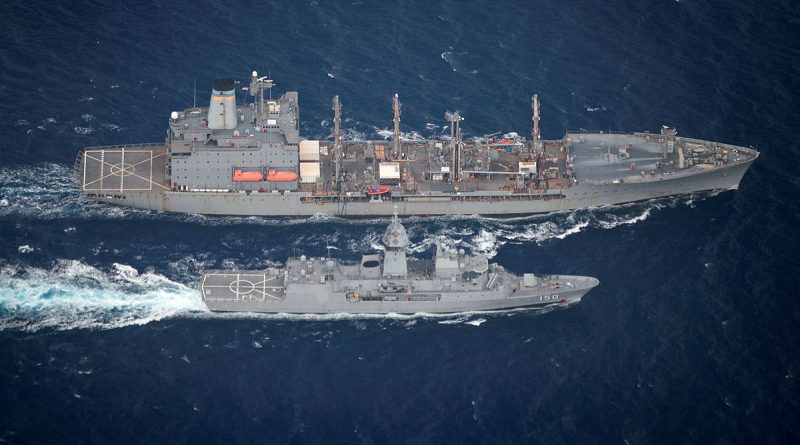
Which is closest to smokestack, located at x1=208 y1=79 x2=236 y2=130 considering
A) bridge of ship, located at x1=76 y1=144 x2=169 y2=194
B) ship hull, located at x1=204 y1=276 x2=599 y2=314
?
bridge of ship, located at x1=76 y1=144 x2=169 y2=194

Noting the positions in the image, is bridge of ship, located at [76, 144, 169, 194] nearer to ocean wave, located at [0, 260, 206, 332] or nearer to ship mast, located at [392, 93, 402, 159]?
ocean wave, located at [0, 260, 206, 332]

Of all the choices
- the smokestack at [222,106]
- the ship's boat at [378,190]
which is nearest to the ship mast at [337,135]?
the ship's boat at [378,190]

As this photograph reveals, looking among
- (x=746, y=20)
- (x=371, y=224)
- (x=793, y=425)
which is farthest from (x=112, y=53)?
(x=793, y=425)

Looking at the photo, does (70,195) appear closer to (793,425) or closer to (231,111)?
(231,111)

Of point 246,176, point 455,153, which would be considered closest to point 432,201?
point 455,153

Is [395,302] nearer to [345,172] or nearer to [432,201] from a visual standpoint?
[432,201]

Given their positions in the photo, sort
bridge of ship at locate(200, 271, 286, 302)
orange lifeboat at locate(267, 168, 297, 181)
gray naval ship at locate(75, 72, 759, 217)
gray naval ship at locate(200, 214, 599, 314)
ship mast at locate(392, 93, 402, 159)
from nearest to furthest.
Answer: bridge of ship at locate(200, 271, 286, 302), gray naval ship at locate(200, 214, 599, 314), gray naval ship at locate(75, 72, 759, 217), orange lifeboat at locate(267, 168, 297, 181), ship mast at locate(392, 93, 402, 159)
